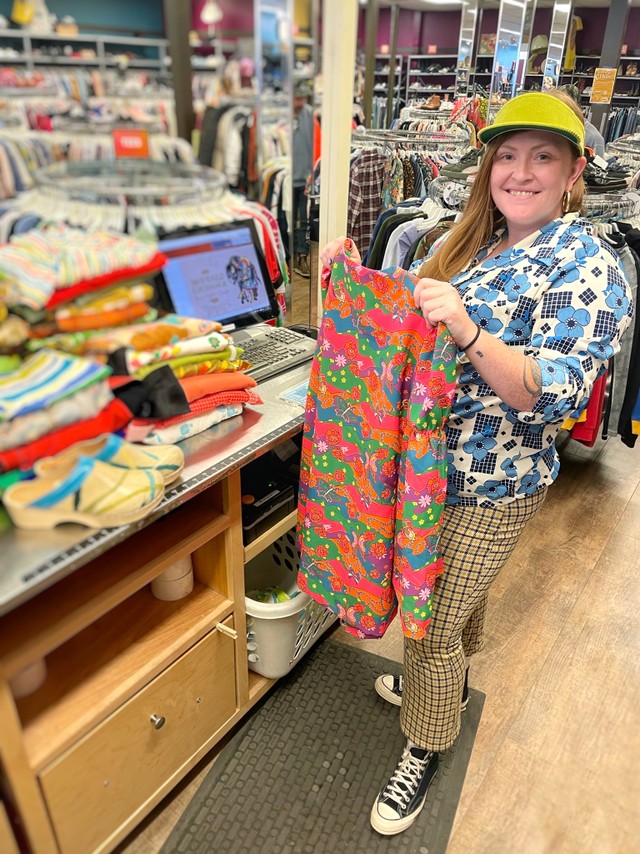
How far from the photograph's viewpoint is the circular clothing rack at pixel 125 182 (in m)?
1.25

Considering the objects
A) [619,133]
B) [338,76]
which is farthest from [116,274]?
[619,133]

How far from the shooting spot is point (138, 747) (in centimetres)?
137

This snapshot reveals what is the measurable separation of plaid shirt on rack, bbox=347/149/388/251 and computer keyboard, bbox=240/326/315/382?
124cm

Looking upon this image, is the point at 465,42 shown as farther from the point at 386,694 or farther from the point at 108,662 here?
the point at 108,662

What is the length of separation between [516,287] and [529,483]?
1.41 feet

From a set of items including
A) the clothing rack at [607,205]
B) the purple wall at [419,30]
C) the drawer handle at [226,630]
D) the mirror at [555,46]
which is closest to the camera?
the drawer handle at [226,630]

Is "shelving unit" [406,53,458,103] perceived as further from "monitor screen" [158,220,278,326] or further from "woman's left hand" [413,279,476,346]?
"woman's left hand" [413,279,476,346]

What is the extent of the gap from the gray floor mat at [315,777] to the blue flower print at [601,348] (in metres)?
1.20

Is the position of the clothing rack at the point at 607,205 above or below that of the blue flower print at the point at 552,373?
above

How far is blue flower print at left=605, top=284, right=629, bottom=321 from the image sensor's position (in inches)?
46.5

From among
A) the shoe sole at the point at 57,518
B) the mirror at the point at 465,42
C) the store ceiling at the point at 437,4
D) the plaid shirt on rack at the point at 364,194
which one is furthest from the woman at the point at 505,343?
the mirror at the point at 465,42

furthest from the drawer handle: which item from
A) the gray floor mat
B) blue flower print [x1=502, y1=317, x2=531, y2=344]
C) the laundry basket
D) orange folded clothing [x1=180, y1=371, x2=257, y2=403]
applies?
blue flower print [x1=502, y1=317, x2=531, y2=344]

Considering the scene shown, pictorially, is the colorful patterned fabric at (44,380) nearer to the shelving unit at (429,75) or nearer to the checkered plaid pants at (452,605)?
the checkered plaid pants at (452,605)

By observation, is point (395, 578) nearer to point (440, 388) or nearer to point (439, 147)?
point (440, 388)
